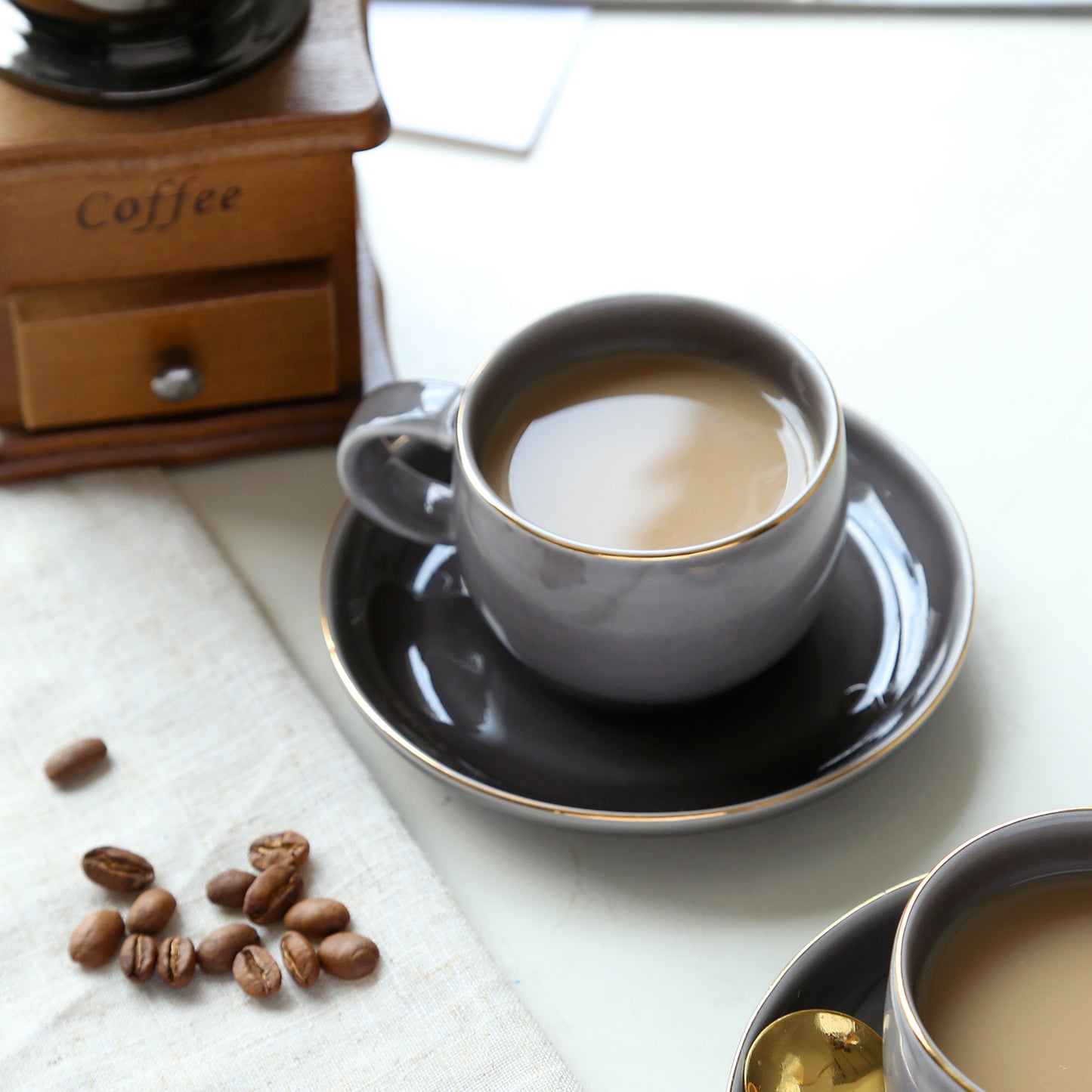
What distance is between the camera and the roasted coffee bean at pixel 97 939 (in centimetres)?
55

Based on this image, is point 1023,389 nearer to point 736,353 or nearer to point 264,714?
point 736,353

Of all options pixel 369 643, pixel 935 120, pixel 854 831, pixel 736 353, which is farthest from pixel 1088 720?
pixel 935 120

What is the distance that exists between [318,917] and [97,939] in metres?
0.10

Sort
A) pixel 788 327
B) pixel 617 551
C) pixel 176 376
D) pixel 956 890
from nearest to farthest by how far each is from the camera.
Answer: pixel 956 890
pixel 617 551
pixel 176 376
pixel 788 327

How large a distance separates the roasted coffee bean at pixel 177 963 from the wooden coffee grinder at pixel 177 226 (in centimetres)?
34

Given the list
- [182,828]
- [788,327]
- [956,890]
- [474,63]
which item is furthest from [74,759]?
[474,63]

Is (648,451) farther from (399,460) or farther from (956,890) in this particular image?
(956,890)

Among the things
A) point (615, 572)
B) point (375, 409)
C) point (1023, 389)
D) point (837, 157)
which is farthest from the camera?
point (837, 157)

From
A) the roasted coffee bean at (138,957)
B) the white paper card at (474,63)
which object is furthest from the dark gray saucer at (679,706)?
the white paper card at (474,63)

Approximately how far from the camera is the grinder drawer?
730mm

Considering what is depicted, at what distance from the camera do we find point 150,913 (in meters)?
0.56

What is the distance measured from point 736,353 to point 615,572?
169mm

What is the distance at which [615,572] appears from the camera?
1.69 ft

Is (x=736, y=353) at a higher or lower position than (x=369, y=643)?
higher
